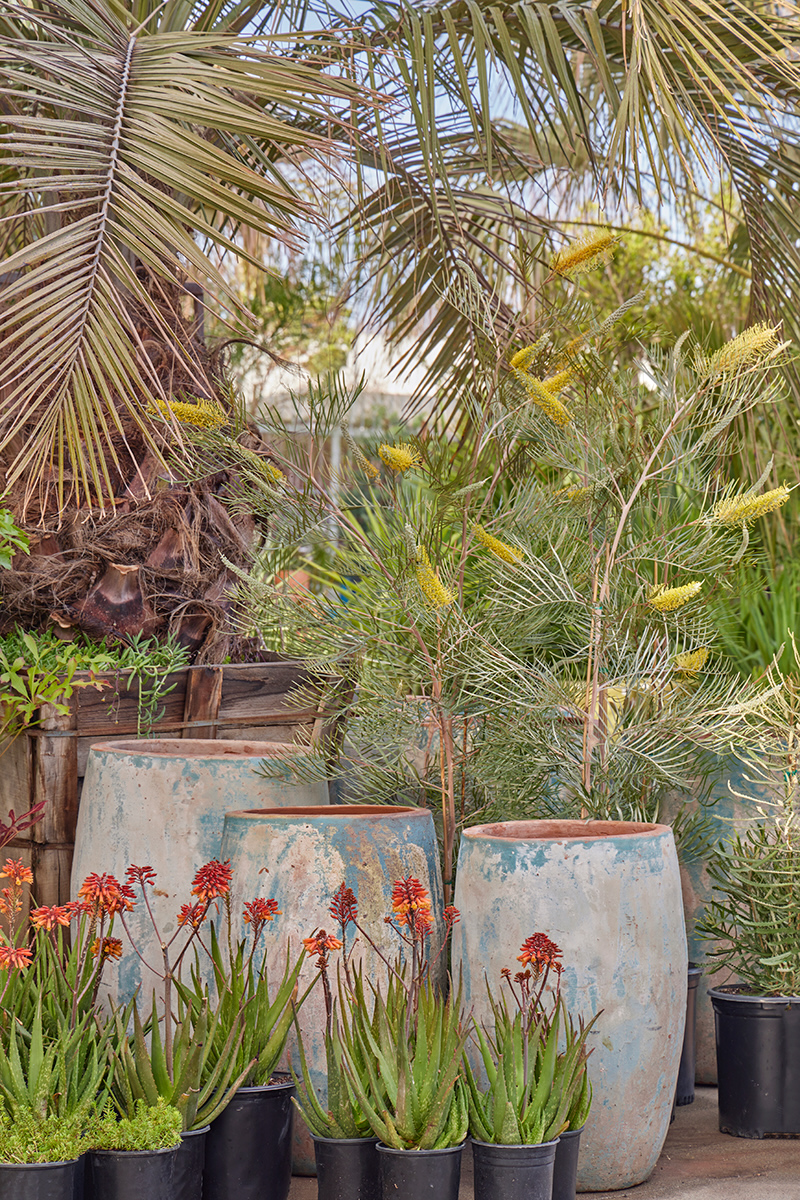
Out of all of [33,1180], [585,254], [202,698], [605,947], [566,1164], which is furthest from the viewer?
[202,698]

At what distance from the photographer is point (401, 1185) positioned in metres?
1.84

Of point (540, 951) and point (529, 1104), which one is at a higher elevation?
point (540, 951)

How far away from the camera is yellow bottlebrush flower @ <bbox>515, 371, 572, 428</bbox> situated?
2.41 m

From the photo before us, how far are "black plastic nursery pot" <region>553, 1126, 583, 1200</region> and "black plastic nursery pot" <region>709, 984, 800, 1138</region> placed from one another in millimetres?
666

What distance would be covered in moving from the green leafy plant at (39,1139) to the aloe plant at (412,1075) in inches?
17.1

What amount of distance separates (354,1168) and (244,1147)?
0.68 ft

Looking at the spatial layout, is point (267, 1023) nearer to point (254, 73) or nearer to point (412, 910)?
point (412, 910)

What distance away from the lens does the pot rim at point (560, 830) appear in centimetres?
229

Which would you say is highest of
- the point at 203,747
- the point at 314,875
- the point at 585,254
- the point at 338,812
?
the point at 585,254

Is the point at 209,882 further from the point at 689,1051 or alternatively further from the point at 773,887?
the point at 689,1051

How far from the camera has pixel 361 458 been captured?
261 cm

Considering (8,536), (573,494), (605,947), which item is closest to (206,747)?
(8,536)

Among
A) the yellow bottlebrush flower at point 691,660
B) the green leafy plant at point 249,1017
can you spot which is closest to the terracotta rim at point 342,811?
the green leafy plant at point 249,1017

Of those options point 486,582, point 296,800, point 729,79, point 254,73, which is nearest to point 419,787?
point 296,800
